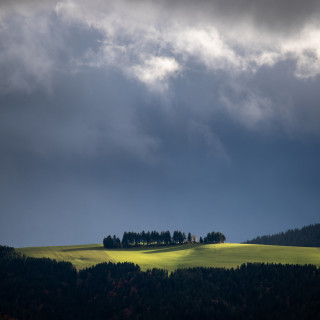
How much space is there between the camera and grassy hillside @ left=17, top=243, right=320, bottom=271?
15212 cm

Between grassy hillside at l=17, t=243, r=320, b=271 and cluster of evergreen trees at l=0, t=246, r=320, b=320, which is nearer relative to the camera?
A: cluster of evergreen trees at l=0, t=246, r=320, b=320

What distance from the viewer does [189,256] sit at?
176750 millimetres

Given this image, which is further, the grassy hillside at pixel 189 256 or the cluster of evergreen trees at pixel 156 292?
the grassy hillside at pixel 189 256

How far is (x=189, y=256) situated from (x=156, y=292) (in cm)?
5871

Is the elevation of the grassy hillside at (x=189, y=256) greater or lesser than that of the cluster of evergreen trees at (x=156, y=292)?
greater

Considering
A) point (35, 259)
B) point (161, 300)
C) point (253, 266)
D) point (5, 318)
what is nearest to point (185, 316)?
point (161, 300)

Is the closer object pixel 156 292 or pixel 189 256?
pixel 156 292

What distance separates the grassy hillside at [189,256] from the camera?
499 ft

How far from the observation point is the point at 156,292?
395 feet

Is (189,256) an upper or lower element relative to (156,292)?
upper

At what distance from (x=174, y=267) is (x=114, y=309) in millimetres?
39567

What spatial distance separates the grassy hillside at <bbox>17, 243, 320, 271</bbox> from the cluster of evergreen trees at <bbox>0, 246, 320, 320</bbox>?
13254mm

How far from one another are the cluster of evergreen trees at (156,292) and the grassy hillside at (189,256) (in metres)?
13.3

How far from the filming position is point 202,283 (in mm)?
124312
